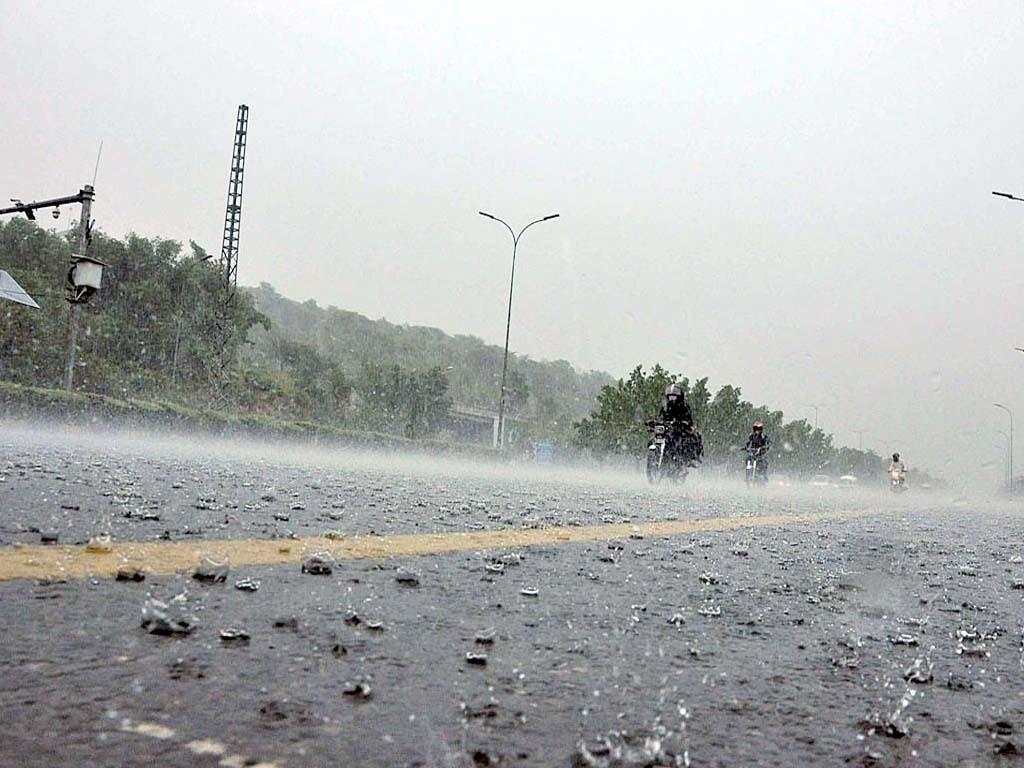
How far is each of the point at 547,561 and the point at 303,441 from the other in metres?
28.2

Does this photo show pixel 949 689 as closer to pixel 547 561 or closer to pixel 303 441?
pixel 547 561

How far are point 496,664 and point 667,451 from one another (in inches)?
663

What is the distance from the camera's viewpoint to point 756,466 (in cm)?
2348

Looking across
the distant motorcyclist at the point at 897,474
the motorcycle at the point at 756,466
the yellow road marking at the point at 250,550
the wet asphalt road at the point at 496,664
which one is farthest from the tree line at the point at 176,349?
the wet asphalt road at the point at 496,664

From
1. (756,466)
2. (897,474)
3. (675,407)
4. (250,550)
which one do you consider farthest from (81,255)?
(897,474)

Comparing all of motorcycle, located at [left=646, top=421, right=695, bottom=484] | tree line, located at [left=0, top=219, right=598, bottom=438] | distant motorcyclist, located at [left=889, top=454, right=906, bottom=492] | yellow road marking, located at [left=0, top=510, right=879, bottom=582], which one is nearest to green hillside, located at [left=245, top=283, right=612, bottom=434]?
tree line, located at [left=0, top=219, right=598, bottom=438]

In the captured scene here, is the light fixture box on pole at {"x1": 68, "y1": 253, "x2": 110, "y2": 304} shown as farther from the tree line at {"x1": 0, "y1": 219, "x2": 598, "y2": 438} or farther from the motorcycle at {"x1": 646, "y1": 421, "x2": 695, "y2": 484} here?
the motorcycle at {"x1": 646, "y1": 421, "x2": 695, "y2": 484}

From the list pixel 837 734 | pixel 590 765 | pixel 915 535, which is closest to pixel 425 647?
pixel 590 765

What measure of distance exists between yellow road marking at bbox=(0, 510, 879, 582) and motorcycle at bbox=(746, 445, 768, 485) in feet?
60.5

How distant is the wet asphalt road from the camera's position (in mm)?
1458

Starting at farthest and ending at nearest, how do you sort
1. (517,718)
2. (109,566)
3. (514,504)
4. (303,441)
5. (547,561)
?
(303,441)
(514,504)
(547,561)
(109,566)
(517,718)

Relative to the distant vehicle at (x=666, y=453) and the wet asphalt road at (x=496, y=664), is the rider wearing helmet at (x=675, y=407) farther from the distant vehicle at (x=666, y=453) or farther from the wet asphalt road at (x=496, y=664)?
the wet asphalt road at (x=496, y=664)

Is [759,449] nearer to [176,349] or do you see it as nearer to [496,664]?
[496,664]

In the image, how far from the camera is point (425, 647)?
214cm
